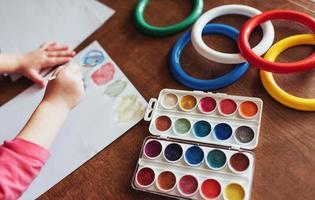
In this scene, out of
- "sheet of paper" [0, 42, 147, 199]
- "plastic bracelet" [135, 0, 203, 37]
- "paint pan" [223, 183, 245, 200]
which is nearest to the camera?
"paint pan" [223, 183, 245, 200]

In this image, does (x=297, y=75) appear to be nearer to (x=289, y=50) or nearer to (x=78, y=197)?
(x=289, y=50)

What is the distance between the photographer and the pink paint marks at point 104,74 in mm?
714

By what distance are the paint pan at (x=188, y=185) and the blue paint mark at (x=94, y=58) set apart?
31 cm

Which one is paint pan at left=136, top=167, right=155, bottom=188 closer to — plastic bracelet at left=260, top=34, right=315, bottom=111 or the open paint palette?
the open paint palette

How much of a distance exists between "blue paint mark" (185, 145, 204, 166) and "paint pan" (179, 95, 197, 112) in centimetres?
7

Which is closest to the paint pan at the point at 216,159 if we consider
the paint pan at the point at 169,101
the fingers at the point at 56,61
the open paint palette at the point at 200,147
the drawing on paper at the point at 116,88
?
the open paint palette at the point at 200,147

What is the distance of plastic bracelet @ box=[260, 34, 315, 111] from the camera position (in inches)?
22.8

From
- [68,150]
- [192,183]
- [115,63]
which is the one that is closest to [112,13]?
[115,63]

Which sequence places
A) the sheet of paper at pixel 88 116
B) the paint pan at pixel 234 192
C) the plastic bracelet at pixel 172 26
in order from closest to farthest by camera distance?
the paint pan at pixel 234 192
the sheet of paper at pixel 88 116
the plastic bracelet at pixel 172 26

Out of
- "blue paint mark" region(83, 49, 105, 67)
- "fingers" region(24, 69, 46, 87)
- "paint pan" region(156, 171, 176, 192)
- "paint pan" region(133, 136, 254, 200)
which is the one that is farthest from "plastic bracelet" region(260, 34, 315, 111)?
"fingers" region(24, 69, 46, 87)

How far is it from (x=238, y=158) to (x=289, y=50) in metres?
0.22

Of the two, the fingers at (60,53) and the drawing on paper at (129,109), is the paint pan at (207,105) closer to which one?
the drawing on paper at (129,109)

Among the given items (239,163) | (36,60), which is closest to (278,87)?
(239,163)

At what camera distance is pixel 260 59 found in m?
0.61
